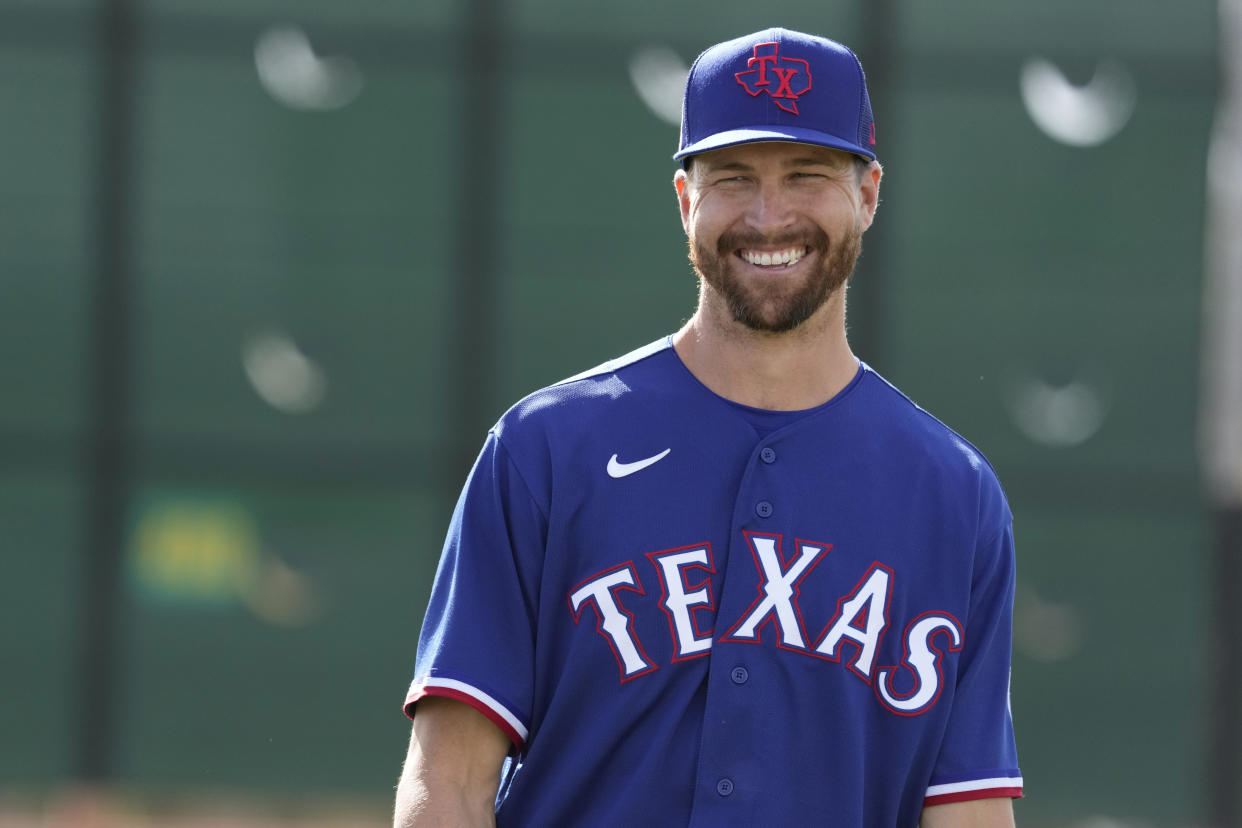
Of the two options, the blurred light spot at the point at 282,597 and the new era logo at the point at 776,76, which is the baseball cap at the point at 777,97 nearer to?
the new era logo at the point at 776,76

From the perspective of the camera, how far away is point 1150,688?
875 cm

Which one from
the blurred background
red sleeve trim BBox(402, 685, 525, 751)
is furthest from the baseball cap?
the blurred background

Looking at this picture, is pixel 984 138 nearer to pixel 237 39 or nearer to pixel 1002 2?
pixel 1002 2

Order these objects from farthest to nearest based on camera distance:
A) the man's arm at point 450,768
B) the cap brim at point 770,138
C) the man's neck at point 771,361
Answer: the man's neck at point 771,361, the cap brim at point 770,138, the man's arm at point 450,768

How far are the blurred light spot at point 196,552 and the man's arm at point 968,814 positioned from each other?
6273mm

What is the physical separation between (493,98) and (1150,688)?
14.2ft

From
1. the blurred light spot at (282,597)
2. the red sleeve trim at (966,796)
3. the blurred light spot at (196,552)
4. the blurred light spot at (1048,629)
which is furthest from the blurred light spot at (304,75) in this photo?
the red sleeve trim at (966,796)

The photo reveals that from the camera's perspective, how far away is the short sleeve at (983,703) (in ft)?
9.55

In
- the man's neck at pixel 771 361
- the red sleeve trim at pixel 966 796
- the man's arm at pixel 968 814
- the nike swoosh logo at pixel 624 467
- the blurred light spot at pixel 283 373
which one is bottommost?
the man's arm at pixel 968 814

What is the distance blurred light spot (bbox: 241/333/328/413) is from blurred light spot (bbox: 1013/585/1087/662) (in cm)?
361

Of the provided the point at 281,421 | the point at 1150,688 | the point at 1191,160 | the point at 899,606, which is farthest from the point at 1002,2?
the point at 899,606

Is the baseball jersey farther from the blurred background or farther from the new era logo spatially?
the blurred background

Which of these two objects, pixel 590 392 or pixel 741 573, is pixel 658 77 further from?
pixel 741 573

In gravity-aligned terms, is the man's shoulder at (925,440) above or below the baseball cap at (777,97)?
below
